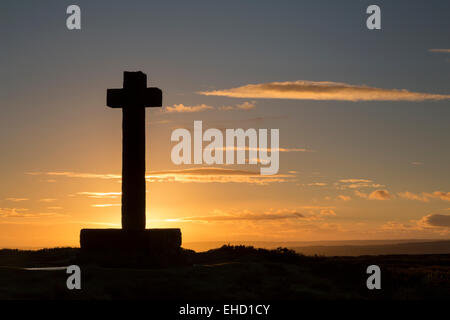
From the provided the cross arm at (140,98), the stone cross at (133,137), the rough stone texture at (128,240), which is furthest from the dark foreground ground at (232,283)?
the cross arm at (140,98)

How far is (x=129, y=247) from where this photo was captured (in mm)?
18266

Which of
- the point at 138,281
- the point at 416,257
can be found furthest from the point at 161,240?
the point at 416,257

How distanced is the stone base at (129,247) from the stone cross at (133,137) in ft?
2.38

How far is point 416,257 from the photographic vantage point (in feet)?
91.2

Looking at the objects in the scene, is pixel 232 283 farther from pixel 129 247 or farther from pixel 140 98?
pixel 140 98

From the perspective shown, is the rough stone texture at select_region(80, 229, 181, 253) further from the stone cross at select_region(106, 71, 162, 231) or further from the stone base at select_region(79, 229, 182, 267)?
the stone cross at select_region(106, 71, 162, 231)

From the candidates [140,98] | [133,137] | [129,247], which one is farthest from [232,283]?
[140,98]

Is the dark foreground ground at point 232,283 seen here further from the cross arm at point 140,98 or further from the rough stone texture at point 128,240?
the cross arm at point 140,98

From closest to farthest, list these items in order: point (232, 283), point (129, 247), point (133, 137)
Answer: point (232, 283) < point (129, 247) < point (133, 137)

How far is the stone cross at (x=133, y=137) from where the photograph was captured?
19078 millimetres

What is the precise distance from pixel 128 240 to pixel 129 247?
0.21 metres

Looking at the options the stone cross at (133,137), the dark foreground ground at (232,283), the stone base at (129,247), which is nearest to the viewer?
the dark foreground ground at (232,283)

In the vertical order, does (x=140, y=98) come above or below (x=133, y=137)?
above
